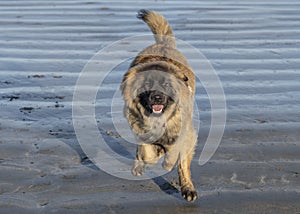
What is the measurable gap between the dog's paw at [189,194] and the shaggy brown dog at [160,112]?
0.27 meters

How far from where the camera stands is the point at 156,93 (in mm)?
5531

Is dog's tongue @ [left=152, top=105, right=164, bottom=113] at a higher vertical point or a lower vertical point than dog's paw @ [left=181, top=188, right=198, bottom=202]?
higher

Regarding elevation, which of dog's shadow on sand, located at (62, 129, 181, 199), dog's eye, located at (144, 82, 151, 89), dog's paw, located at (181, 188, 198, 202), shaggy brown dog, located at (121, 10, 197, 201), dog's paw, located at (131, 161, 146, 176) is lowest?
dog's shadow on sand, located at (62, 129, 181, 199)

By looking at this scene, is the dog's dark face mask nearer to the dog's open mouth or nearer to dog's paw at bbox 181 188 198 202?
the dog's open mouth

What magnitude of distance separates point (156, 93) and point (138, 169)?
2.35 ft

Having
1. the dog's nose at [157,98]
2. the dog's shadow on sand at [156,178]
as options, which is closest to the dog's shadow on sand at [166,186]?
the dog's shadow on sand at [156,178]

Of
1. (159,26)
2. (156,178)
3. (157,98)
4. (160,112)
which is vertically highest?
(159,26)

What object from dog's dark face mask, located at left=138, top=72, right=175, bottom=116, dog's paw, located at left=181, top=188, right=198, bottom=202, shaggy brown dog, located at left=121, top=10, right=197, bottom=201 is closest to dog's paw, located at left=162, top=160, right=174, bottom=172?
shaggy brown dog, located at left=121, top=10, right=197, bottom=201

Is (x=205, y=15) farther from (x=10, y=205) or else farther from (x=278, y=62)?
(x=10, y=205)

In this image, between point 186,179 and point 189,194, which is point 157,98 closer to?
point 186,179

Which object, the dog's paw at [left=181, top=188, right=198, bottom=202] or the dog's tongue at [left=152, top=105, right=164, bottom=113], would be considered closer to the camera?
the dog's paw at [left=181, top=188, right=198, bottom=202]

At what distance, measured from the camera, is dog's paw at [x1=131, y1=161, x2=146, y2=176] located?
571cm

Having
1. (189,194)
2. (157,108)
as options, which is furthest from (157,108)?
(189,194)

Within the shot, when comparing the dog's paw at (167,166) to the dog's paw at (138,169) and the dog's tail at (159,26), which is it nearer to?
the dog's paw at (138,169)
